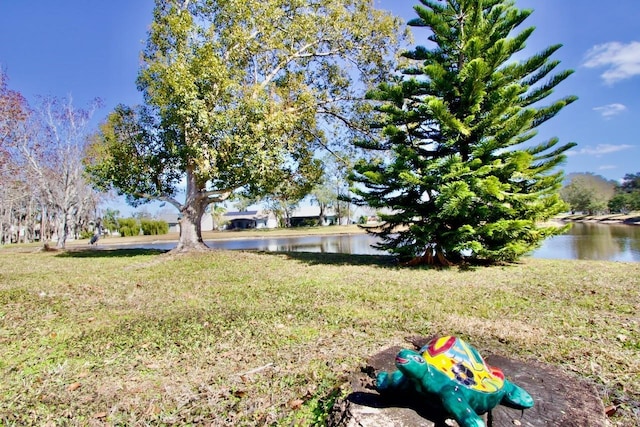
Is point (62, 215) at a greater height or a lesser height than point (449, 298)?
greater

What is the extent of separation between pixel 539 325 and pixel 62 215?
2046cm

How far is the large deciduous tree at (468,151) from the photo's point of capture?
8.41 m

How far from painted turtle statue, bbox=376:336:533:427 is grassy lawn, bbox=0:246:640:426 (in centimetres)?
81

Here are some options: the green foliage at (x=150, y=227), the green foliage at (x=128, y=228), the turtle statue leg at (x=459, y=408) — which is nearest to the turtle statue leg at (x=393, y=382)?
the turtle statue leg at (x=459, y=408)

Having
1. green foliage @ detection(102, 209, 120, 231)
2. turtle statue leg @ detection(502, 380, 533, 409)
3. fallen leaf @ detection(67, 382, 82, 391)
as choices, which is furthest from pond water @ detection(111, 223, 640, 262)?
green foliage @ detection(102, 209, 120, 231)

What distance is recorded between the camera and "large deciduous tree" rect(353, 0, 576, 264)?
331 inches

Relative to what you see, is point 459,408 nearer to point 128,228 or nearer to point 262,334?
point 262,334

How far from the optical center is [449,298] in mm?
5586

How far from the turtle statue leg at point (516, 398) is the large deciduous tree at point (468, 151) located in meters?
6.19

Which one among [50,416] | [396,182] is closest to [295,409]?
[50,416]

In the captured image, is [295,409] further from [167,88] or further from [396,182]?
[167,88]

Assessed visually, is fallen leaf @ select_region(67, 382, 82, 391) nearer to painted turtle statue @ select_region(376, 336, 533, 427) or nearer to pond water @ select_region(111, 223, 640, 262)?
painted turtle statue @ select_region(376, 336, 533, 427)

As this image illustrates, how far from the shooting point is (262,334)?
4.09 m

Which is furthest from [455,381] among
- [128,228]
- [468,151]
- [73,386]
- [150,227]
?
[128,228]
